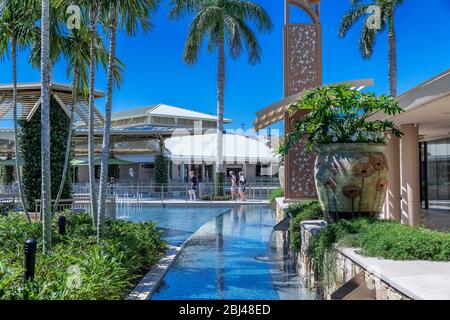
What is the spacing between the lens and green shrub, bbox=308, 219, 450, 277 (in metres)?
4.92

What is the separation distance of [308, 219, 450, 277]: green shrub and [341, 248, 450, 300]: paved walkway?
0.53 ft

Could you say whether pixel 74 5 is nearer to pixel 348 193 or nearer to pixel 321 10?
pixel 348 193

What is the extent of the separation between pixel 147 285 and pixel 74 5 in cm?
513

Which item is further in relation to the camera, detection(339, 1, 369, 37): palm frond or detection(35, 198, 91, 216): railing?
detection(339, 1, 369, 37): palm frond

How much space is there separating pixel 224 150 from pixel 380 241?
19.9 meters

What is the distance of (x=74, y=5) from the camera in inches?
317

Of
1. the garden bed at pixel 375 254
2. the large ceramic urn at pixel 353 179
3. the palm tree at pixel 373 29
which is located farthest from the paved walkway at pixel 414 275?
the palm tree at pixel 373 29

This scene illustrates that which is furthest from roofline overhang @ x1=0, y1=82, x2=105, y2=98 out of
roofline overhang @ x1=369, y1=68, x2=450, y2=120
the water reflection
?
roofline overhang @ x1=369, y1=68, x2=450, y2=120

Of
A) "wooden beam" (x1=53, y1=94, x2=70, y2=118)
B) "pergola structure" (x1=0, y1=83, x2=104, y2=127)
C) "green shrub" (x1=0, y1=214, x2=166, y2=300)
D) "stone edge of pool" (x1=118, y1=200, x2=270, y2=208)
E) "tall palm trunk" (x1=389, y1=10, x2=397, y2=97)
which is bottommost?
"stone edge of pool" (x1=118, y1=200, x2=270, y2=208)

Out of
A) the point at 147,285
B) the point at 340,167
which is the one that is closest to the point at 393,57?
the point at 340,167

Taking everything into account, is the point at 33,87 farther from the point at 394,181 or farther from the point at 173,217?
the point at 394,181

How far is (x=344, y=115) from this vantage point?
7.51m

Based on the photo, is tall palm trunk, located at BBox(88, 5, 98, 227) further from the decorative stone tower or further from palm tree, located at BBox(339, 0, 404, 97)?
palm tree, located at BBox(339, 0, 404, 97)

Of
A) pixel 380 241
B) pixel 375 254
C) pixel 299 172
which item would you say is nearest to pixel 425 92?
pixel 380 241
